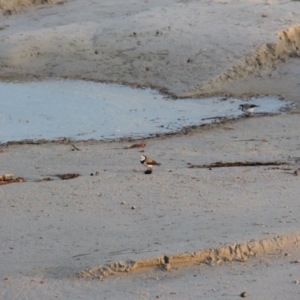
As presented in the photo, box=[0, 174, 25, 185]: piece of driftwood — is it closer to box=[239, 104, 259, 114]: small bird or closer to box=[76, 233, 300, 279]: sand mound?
box=[76, 233, 300, 279]: sand mound

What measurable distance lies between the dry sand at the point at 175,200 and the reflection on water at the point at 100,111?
0.46 metres

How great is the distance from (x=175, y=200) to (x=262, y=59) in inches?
265

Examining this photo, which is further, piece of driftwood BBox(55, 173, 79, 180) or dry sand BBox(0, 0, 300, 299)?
piece of driftwood BBox(55, 173, 79, 180)

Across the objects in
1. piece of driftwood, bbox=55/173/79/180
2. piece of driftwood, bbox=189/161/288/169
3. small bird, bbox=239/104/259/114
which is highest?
piece of driftwood, bbox=55/173/79/180

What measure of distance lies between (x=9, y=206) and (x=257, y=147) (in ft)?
10.8

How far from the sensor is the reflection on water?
33.1 ft

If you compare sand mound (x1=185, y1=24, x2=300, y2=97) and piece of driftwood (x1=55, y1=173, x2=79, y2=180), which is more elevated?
piece of driftwood (x1=55, y1=173, x2=79, y2=180)

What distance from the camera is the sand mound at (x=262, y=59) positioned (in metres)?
12.2

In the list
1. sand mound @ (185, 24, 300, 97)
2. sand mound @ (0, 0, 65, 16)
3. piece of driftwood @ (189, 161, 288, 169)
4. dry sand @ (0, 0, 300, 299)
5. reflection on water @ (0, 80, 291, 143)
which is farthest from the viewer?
sand mound @ (0, 0, 65, 16)

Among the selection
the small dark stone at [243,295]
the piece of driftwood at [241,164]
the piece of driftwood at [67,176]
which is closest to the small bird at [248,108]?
the piece of driftwood at [241,164]

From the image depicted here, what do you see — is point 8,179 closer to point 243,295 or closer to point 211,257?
point 211,257

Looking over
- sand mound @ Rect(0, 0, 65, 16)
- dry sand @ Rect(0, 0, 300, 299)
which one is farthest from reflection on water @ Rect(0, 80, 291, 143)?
sand mound @ Rect(0, 0, 65, 16)

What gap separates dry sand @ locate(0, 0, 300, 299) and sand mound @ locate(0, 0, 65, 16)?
4.95 metres

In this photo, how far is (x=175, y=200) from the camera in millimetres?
6516
